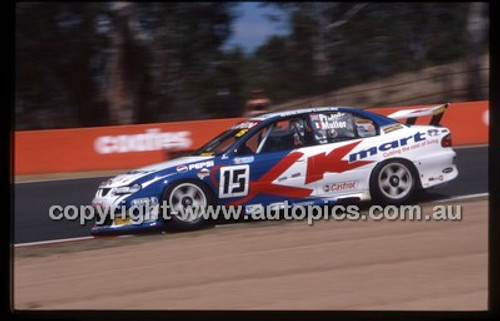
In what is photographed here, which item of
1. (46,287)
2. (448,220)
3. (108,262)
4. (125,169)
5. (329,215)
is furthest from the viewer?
(125,169)

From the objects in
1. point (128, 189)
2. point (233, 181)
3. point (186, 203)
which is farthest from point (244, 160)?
point (128, 189)

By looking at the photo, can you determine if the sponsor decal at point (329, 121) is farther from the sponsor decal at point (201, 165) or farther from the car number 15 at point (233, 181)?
the sponsor decal at point (201, 165)

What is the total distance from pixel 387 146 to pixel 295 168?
1.29 metres

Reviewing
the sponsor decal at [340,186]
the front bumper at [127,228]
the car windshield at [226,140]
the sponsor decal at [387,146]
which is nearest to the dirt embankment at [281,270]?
the front bumper at [127,228]

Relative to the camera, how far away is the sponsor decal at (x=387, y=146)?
31.0 ft

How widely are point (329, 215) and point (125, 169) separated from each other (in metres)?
7.17

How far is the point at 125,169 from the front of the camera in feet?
A: 51.0

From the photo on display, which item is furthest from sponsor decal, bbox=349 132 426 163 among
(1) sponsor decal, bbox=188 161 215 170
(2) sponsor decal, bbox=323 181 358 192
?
(1) sponsor decal, bbox=188 161 215 170

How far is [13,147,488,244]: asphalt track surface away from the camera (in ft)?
31.8

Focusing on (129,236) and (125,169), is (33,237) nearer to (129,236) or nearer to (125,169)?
(129,236)

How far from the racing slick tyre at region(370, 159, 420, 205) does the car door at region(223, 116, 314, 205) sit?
2.90 ft

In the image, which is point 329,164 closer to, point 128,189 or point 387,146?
point 387,146

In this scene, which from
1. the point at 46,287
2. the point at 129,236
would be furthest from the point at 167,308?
the point at 129,236

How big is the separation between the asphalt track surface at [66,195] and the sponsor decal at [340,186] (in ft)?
4.28
